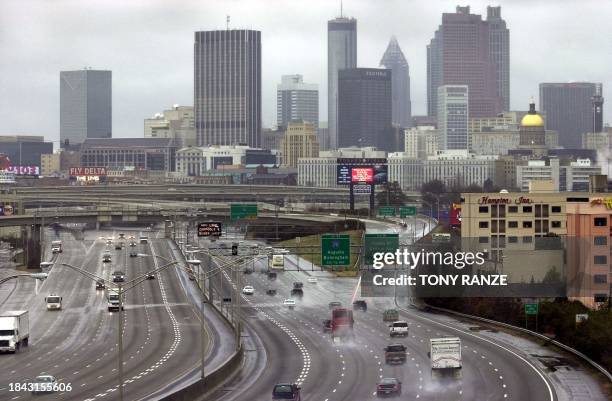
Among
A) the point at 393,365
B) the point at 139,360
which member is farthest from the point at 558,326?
the point at 139,360

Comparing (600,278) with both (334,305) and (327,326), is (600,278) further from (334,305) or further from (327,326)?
(327,326)

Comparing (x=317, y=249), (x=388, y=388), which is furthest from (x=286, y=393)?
(x=317, y=249)

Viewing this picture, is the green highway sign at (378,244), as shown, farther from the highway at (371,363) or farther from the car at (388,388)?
the car at (388,388)

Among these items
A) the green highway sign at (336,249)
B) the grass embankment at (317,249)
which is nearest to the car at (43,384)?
the green highway sign at (336,249)

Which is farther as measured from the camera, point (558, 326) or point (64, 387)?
point (558, 326)

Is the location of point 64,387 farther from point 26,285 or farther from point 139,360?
point 26,285
